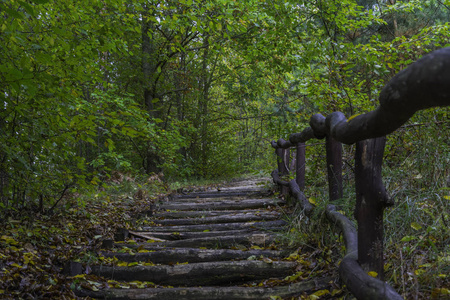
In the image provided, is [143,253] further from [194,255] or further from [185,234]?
[185,234]

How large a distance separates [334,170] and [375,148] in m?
1.56

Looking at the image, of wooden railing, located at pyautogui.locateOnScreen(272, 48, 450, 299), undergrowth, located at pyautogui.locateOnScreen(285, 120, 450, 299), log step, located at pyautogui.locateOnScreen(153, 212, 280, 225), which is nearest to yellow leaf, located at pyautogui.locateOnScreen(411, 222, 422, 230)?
undergrowth, located at pyautogui.locateOnScreen(285, 120, 450, 299)

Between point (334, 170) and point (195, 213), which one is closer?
point (334, 170)

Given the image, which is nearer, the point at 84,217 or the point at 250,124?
the point at 84,217

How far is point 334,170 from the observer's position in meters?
3.85

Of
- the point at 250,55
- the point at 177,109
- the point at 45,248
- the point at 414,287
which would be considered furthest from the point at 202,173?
the point at 414,287

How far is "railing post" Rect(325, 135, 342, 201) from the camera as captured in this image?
12.5 feet

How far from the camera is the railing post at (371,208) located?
87.4 inches

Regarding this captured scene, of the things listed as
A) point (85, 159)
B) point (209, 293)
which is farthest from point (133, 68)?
point (209, 293)

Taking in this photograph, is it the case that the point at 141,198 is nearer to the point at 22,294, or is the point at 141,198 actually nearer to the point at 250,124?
the point at 22,294

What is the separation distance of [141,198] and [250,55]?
4209mm

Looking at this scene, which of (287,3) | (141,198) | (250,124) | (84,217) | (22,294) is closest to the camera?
(22,294)

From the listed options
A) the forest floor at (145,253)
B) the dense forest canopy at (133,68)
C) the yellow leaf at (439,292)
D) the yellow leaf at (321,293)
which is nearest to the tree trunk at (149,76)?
the dense forest canopy at (133,68)

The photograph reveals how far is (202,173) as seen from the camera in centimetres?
1670
